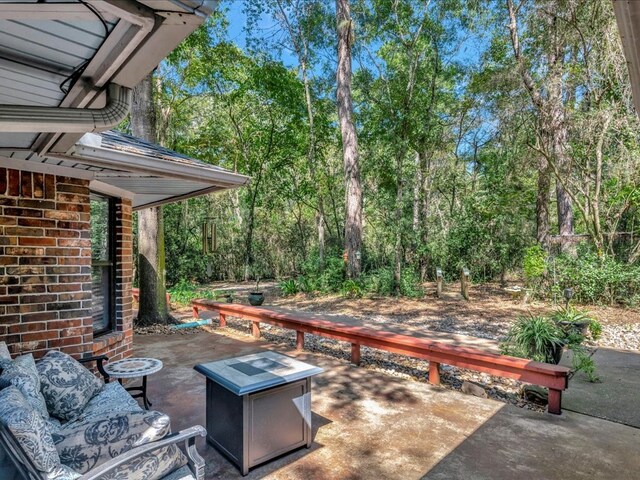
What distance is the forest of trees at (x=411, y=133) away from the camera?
27.9 ft

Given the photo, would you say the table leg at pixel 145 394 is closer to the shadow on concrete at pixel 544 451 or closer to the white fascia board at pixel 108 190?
the white fascia board at pixel 108 190

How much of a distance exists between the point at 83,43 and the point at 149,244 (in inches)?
257

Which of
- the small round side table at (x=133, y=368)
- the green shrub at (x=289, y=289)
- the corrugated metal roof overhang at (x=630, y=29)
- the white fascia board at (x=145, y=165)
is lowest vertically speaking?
the green shrub at (x=289, y=289)

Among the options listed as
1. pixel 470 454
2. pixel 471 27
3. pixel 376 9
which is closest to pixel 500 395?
pixel 470 454

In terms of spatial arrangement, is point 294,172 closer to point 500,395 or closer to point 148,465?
point 500,395

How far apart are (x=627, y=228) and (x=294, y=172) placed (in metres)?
10.9

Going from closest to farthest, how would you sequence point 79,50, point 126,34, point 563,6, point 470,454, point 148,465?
1. point 126,34
2. point 79,50
3. point 148,465
4. point 470,454
5. point 563,6

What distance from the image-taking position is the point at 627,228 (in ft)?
31.3

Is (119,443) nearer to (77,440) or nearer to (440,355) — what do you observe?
(77,440)

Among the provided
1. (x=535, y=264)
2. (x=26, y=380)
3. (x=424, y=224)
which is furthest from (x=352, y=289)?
(x=26, y=380)

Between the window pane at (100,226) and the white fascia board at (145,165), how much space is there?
161 centimetres

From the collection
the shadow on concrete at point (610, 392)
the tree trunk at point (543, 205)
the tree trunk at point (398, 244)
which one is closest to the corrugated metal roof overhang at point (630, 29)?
the shadow on concrete at point (610, 392)

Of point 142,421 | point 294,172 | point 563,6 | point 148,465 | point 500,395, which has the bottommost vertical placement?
point 500,395

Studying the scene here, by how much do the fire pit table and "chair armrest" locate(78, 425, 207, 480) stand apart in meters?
0.48
